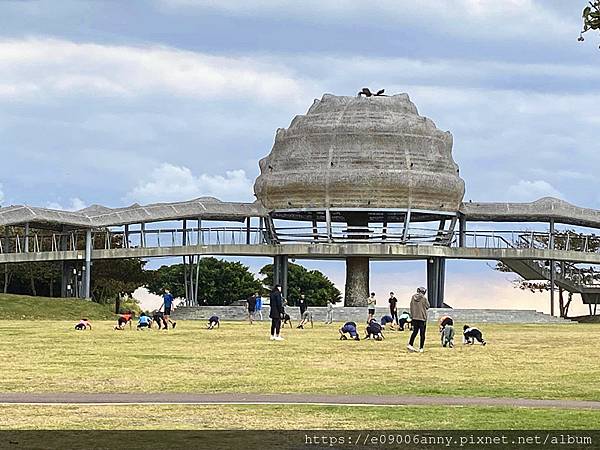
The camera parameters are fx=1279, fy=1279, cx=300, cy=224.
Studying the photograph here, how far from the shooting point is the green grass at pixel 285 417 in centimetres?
1914

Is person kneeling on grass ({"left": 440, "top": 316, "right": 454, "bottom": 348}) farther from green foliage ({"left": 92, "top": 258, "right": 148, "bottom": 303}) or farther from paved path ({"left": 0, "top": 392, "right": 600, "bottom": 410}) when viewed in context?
green foliage ({"left": 92, "top": 258, "right": 148, "bottom": 303})

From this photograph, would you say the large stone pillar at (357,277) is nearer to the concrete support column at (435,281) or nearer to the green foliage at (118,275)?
the concrete support column at (435,281)

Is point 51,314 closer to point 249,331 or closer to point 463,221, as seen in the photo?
point 249,331

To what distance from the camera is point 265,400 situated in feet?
74.8

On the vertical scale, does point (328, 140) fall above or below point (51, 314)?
above

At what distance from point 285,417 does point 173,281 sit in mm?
104065

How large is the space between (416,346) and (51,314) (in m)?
35.9

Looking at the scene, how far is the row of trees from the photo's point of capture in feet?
331

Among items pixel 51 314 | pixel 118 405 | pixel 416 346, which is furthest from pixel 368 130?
pixel 118 405

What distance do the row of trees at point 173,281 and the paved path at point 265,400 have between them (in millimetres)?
76469

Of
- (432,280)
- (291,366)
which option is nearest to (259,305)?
(432,280)

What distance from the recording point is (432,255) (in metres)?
85.5

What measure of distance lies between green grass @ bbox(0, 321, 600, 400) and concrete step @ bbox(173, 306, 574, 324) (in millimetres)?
30713

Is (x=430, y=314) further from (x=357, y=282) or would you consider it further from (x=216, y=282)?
(x=216, y=282)
